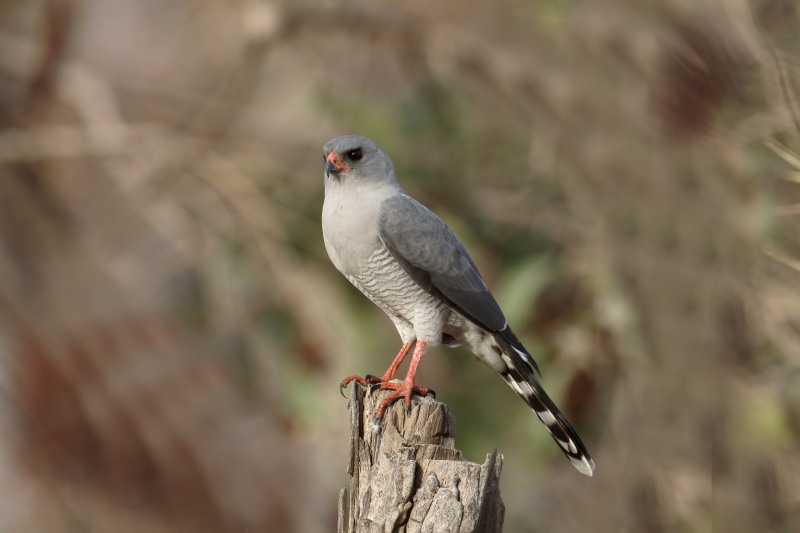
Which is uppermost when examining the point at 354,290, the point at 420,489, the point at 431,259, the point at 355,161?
the point at 354,290

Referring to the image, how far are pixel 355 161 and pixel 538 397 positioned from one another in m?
1.17

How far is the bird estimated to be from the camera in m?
3.62

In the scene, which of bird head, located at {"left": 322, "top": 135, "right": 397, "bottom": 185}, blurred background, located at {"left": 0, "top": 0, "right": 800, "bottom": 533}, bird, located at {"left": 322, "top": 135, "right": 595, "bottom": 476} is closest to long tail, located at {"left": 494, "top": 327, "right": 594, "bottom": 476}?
bird, located at {"left": 322, "top": 135, "right": 595, "bottom": 476}

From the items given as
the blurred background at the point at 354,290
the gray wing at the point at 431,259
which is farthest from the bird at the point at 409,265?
the blurred background at the point at 354,290

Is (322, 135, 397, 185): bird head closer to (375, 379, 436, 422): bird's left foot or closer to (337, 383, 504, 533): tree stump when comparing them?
(375, 379, 436, 422): bird's left foot

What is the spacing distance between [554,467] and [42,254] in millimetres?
4628

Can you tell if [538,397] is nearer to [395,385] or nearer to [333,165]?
[395,385]

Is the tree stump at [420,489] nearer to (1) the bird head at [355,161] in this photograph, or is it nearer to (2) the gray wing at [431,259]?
(2) the gray wing at [431,259]

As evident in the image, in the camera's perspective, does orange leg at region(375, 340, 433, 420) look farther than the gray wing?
No

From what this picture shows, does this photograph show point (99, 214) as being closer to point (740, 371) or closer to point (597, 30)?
point (597, 30)

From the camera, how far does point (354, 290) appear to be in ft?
25.9

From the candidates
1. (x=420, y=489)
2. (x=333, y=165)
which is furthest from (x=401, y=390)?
(x=333, y=165)

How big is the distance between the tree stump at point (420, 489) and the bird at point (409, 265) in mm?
605

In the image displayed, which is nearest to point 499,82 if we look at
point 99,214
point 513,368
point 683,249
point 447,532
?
point 683,249
